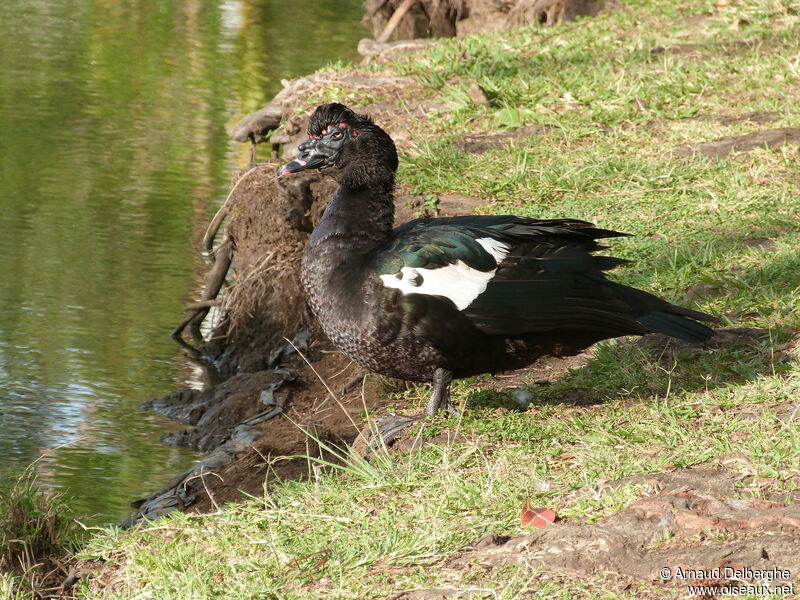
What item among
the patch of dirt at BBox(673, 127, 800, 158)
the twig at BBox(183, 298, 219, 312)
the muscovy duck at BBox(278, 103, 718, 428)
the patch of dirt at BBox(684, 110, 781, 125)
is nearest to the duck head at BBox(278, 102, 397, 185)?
the muscovy duck at BBox(278, 103, 718, 428)

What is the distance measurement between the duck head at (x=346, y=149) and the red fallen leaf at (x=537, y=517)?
1.75m

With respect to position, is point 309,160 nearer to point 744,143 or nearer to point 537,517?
point 537,517

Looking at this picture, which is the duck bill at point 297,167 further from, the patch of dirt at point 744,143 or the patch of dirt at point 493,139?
the patch of dirt at point 744,143

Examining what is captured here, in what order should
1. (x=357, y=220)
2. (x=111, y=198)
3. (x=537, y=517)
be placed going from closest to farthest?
(x=537, y=517)
(x=357, y=220)
(x=111, y=198)

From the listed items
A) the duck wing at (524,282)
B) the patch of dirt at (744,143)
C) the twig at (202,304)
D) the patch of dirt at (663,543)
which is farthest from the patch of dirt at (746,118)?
the patch of dirt at (663,543)

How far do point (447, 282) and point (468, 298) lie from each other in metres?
0.10

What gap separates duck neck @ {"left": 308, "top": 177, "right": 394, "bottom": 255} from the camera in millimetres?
4340

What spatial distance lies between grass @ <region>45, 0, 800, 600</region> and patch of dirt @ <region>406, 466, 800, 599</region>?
54 millimetres

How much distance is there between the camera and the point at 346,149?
4.55 metres

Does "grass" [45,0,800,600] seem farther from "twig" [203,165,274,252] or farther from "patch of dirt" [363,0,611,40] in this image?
"patch of dirt" [363,0,611,40]

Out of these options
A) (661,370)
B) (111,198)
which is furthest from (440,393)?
(111,198)

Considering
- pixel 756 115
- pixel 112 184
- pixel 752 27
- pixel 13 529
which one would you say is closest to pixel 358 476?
pixel 13 529

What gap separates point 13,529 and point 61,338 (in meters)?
3.11

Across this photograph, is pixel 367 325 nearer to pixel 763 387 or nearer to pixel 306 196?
pixel 763 387
